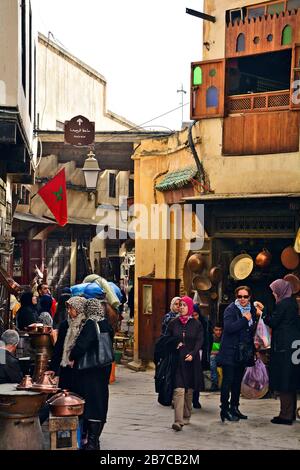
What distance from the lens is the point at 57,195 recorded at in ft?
65.2

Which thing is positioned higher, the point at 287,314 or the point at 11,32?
the point at 11,32

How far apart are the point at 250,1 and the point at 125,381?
7.19 meters

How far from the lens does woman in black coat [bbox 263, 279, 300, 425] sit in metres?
12.1

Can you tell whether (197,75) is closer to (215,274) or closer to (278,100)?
(278,100)

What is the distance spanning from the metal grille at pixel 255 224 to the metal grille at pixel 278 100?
1911mm

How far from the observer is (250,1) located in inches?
640

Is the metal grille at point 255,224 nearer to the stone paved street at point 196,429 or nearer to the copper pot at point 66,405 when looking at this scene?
the stone paved street at point 196,429

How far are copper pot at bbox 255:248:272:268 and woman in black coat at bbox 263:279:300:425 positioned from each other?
3371mm

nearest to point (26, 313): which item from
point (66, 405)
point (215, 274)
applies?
point (215, 274)

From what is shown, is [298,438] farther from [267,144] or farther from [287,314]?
[267,144]

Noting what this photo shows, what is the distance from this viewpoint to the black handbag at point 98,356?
33.1 feet

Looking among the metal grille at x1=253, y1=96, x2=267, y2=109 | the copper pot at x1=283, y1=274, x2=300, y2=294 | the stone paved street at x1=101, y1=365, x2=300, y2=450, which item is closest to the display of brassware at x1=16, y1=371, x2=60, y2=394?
the stone paved street at x1=101, y1=365, x2=300, y2=450

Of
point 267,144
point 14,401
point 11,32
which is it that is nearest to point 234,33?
point 267,144
